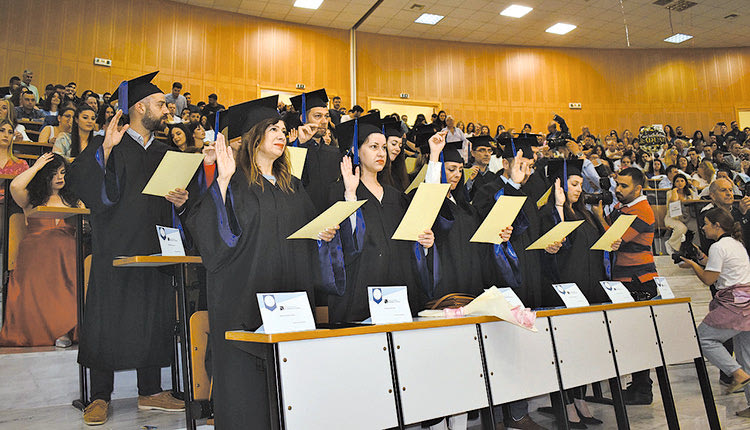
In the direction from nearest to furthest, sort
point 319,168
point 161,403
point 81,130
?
1. point 161,403
2. point 319,168
3. point 81,130

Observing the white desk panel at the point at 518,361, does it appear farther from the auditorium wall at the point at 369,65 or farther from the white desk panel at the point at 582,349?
the auditorium wall at the point at 369,65

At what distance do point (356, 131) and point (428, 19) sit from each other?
13371 millimetres

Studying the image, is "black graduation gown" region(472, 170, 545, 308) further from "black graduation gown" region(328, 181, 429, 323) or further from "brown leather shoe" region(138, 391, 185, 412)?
"brown leather shoe" region(138, 391, 185, 412)

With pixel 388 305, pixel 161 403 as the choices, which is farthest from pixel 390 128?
pixel 161 403

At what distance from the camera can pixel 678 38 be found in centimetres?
1792

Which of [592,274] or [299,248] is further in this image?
[592,274]

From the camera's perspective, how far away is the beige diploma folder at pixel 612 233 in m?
3.98

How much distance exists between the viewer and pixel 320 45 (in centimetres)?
1599

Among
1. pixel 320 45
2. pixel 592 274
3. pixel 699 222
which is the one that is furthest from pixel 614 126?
pixel 592 274

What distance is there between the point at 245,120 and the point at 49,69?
1230cm

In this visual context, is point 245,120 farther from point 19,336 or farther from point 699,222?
point 699,222

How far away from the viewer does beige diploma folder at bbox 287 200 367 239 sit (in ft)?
8.09

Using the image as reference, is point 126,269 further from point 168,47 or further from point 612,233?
point 168,47

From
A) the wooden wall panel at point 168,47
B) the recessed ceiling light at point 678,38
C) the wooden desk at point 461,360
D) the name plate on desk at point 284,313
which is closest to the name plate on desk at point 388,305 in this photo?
the wooden desk at point 461,360
